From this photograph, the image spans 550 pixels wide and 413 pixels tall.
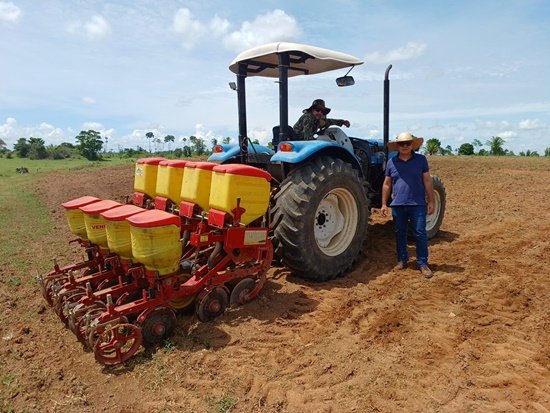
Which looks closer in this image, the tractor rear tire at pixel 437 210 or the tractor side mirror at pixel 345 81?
the tractor side mirror at pixel 345 81

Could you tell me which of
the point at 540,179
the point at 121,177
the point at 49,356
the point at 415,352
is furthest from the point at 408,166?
the point at 121,177

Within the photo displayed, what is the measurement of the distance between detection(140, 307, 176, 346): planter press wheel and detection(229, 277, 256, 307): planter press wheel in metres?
0.61

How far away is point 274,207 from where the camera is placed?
4.32 metres

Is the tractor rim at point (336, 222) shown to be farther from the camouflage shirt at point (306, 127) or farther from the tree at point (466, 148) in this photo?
the tree at point (466, 148)

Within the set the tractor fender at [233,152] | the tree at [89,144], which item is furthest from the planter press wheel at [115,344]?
the tree at [89,144]

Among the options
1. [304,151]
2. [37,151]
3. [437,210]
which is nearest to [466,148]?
[437,210]

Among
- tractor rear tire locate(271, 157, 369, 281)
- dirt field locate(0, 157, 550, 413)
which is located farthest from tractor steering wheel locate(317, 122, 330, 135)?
dirt field locate(0, 157, 550, 413)

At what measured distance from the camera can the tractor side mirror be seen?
5445mm

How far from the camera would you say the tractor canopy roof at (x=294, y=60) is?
455cm

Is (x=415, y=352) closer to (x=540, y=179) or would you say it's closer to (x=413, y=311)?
(x=413, y=311)

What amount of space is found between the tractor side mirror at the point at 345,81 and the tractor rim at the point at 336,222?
150cm

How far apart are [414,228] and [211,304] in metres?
2.47

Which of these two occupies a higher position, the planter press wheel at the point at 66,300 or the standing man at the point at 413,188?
the standing man at the point at 413,188

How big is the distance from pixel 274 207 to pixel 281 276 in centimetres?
84
